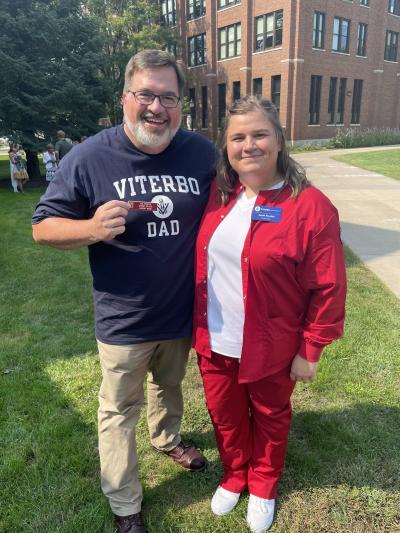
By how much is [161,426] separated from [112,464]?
56cm

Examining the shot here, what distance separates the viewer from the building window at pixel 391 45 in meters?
33.7

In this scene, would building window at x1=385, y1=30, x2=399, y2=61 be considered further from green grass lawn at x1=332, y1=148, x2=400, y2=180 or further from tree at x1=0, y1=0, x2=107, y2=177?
tree at x1=0, y1=0, x2=107, y2=177

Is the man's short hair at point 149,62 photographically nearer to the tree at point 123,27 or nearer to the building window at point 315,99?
the tree at point 123,27

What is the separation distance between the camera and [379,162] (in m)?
18.2

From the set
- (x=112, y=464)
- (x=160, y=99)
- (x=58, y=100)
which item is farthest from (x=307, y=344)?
(x=58, y=100)

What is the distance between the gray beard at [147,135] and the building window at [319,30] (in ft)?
102

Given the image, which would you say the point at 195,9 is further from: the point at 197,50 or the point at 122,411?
the point at 122,411

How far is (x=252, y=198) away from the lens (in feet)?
6.44

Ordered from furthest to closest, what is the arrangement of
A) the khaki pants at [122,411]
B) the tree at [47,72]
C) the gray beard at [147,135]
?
the tree at [47,72], the khaki pants at [122,411], the gray beard at [147,135]

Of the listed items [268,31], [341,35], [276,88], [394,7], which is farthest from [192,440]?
[394,7]

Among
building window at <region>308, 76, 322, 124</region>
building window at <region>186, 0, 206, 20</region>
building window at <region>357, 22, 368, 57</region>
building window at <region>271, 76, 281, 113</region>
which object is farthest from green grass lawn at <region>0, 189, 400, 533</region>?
building window at <region>186, 0, 206, 20</region>

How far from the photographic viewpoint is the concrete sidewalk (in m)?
6.17

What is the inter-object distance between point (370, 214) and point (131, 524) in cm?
805

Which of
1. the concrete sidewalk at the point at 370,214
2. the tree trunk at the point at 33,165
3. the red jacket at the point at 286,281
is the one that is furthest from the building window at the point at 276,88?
the red jacket at the point at 286,281
